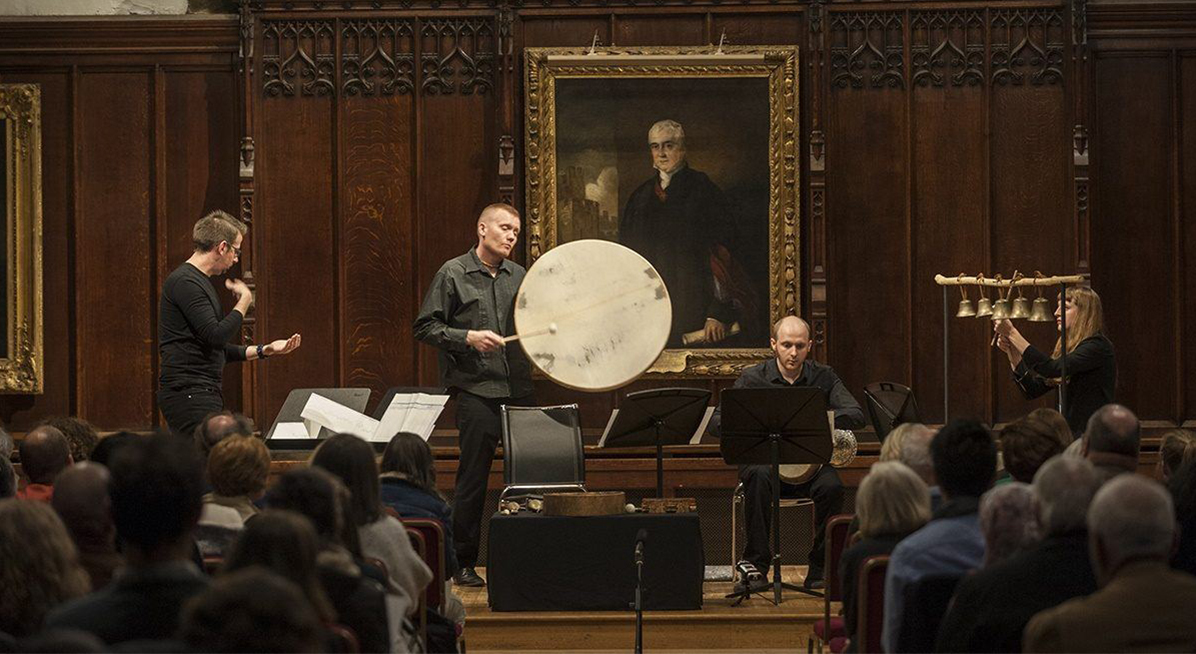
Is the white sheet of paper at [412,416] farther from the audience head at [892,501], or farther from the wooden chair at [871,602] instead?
the wooden chair at [871,602]

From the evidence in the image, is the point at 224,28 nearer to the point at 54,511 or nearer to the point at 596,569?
the point at 596,569

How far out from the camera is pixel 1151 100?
9.92 metres

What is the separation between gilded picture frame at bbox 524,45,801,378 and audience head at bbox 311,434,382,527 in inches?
206

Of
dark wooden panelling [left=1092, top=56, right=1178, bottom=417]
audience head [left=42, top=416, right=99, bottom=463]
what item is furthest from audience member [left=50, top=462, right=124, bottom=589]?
dark wooden panelling [left=1092, top=56, right=1178, bottom=417]

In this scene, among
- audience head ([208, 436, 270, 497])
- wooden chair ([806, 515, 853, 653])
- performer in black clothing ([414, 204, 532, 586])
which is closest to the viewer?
audience head ([208, 436, 270, 497])

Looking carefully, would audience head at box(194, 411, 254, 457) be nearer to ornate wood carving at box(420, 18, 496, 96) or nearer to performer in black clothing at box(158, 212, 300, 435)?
performer in black clothing at box(158, 212, 300, 435)

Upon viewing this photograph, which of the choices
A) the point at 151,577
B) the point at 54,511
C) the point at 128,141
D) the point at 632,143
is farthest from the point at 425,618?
the point at 128,141

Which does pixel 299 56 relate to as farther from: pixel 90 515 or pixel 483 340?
pixel 90 515

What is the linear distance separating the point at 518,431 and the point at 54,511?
15.0 feet

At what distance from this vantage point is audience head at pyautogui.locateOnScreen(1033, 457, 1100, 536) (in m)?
3.75

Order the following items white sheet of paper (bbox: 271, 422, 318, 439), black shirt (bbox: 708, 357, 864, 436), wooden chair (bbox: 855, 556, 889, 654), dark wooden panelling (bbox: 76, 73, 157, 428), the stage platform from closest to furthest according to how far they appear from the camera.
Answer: wooden chair (bbox: 855, 556, 889, 654) → the stage platform → white sheet of paper (bbox: 271, 422, 318, 439) → black shirt (bbox: 708, 357, 864, 436) → dark wooden panelling (bbox: 76, 73, 157, 428)

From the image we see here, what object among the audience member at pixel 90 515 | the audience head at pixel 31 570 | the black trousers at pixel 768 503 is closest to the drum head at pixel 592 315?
the black trousers at pixel 768 503

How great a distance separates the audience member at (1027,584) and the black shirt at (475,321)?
14.6 ft

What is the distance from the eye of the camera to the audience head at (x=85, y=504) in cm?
385
